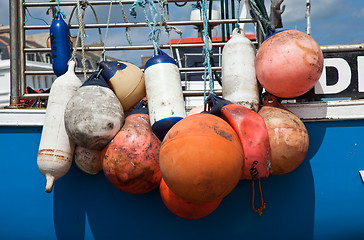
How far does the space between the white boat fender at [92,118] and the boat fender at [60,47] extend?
3.34 ft

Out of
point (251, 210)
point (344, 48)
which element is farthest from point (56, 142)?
point (344, 48)

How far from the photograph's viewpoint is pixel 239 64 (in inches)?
101

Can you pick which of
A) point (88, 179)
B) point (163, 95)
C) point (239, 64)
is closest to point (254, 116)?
point (239, 64)

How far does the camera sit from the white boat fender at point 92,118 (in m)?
2.21

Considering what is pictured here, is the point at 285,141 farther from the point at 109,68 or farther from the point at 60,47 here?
the point at 60,47

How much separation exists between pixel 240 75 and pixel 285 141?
2.19ft

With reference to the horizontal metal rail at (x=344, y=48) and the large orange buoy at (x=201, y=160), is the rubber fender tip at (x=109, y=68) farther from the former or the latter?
the horizontal metal rail at (x=344, y=48)

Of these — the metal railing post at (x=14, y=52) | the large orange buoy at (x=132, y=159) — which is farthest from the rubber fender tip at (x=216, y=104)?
the metal railing post at (x=14, y=52)

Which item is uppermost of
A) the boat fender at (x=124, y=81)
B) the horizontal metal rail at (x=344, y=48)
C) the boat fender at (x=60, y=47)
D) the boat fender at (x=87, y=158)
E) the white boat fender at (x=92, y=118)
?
the boat fender at (x=60, y=47)

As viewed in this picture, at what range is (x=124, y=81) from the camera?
2631 mm

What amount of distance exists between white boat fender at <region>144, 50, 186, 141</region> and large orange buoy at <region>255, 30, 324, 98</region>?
2.36ft

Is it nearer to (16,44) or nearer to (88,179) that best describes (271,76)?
(88,179)

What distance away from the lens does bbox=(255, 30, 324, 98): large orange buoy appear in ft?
7.62

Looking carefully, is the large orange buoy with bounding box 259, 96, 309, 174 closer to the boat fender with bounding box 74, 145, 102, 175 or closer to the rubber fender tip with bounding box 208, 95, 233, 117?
the rubber fender tip with bounding box 208, 95, 233, 117
